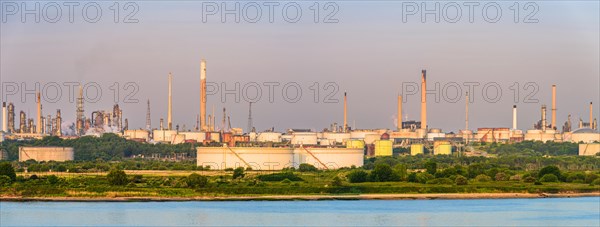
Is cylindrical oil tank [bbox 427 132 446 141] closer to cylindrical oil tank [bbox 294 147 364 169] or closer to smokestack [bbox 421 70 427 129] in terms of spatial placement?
smokestack [bbox 421 70 427 129]

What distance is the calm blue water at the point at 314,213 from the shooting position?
173ft

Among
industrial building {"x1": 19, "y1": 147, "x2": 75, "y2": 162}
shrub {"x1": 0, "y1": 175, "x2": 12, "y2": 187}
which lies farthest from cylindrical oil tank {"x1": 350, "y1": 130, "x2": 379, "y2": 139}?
shrub {"x1": 0, "y1": 175, "x2": 12, "y2": 187}

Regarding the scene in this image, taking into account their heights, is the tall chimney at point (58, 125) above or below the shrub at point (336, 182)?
above

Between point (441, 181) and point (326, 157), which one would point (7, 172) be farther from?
point (326, 157)

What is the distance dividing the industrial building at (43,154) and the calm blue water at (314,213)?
6132 cm

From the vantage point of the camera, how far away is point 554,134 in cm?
17062

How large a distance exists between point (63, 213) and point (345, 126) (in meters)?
122

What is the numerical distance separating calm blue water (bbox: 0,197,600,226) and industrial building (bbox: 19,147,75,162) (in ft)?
201

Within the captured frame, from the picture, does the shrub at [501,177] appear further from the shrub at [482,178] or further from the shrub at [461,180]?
the shrub at [461,180]

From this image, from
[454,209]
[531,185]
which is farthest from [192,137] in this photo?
[454,209]

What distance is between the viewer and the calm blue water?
173 feet

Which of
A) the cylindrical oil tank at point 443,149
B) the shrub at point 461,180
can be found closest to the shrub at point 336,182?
the shrub at point 461,180

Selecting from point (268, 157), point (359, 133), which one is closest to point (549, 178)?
point (268, 157)

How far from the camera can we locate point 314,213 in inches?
2270
